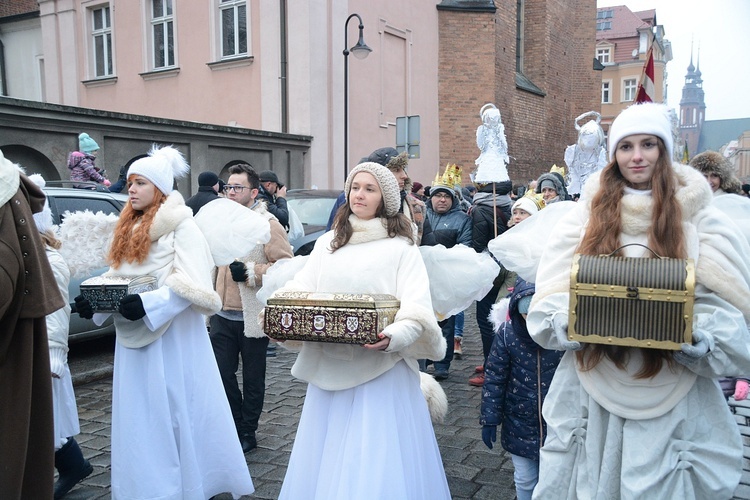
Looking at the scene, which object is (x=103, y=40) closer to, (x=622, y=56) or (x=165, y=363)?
(x=165, y=363)

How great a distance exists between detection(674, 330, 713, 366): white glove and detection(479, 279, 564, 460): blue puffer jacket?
0.95 meters

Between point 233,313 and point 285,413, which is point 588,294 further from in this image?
point 285,413

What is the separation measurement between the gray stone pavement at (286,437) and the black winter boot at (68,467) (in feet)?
0.25

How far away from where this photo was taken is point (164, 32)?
19.1 m

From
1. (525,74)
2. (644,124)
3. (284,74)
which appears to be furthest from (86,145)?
(525,74)

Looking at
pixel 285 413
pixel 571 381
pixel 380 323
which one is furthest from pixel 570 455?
pixel 285 413

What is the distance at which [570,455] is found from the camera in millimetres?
2561

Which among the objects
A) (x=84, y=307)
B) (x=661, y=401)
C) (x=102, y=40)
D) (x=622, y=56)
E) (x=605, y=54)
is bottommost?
(x=661, y=401)

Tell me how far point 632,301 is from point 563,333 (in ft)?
0.92

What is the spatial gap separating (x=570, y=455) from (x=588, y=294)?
68 centimetres

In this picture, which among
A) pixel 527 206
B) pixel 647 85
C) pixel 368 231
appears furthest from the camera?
pixel 527 206

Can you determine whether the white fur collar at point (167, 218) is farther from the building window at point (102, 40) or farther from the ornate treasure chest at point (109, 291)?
the building window at point (102, 40)

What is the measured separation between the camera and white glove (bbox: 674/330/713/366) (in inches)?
87.4

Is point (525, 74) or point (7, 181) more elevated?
point (525, 74)
